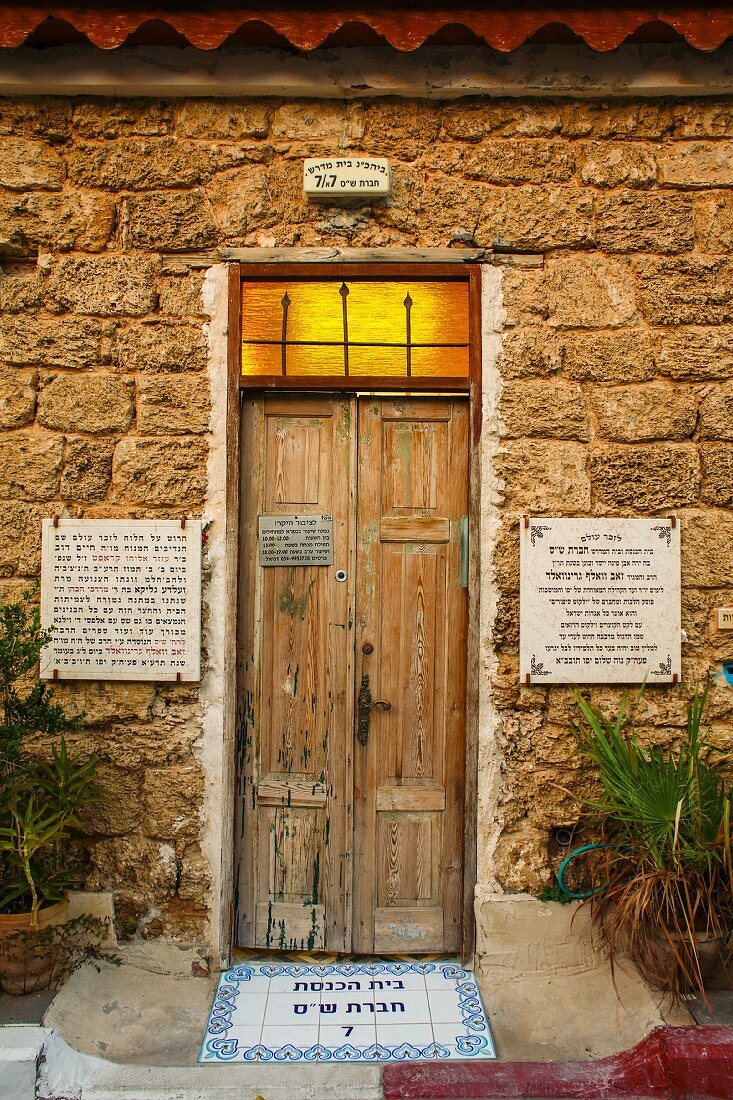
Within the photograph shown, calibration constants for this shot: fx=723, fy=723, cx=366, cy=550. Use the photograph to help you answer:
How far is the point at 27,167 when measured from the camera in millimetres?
3072

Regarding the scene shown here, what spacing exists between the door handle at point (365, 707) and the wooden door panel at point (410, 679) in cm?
3

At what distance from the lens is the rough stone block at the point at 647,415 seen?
301 centimetres

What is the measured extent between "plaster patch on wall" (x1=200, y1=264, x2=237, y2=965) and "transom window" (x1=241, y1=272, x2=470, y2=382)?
0.41 ft

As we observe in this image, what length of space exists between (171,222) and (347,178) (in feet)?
2.50

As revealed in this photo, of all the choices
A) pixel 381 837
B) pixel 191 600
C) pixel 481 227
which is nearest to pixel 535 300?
pixel 481 227

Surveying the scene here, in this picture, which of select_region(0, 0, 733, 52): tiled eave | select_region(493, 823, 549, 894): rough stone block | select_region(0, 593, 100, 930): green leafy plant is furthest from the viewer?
select_region(493, 823, 549, 894): rough stone block

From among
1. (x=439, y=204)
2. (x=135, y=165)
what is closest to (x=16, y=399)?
(x=135, y=165)

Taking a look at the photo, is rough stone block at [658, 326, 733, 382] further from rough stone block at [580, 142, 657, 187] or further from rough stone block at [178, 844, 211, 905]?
rough stone block at [178, 844, 211, 905]

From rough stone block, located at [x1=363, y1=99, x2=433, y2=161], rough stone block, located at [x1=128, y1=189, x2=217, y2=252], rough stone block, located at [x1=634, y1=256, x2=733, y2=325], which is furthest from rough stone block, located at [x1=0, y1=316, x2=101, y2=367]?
rough stone block, located at [x1=634, y1=256, x2=733, y2=325]

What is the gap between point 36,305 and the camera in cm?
306

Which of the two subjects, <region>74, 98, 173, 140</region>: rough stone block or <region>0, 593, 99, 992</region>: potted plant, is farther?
<region>74, 98, 173, 140</region>: rough stone block

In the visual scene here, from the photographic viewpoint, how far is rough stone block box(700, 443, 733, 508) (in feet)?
9.89

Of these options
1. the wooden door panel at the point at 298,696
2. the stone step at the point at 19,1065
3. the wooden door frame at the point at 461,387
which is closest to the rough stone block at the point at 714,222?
the wooden door frame at the point at 461,387

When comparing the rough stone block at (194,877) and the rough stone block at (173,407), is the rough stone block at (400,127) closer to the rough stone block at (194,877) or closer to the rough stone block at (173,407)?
the rough stone block at (173,407)
